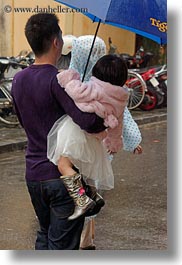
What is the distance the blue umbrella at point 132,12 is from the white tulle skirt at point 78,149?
73 centimetres

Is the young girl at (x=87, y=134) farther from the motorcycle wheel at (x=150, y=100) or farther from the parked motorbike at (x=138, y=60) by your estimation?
the parked motorbike at (x=138, y=60)

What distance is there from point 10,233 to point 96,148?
6.11 ft

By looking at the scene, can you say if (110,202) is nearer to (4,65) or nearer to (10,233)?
(10,233)

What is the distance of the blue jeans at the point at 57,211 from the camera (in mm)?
2818

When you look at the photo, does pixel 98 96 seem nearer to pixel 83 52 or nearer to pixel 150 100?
pixel 83 52

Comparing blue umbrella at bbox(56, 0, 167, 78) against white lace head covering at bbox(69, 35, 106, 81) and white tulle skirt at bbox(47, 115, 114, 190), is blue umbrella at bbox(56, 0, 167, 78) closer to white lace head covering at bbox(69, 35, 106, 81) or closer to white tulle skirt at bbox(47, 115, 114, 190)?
white lace head covering at bbox(69, 35, 106, 81)

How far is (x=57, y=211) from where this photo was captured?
2852mm

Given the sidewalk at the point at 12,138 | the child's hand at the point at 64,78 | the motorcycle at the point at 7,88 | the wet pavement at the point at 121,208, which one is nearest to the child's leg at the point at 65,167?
the child's hand at the point at 64,78

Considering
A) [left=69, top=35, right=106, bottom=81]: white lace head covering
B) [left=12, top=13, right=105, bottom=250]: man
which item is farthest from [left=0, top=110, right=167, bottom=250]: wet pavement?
[left=12, top=13, right=105, bottom=250]: man

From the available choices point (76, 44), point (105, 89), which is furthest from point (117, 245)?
point (105, 89)

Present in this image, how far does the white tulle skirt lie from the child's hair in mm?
285

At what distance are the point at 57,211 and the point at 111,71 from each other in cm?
75

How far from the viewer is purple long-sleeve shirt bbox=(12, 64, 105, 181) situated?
2738 millimetres

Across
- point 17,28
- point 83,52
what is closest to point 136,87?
point 17,28
